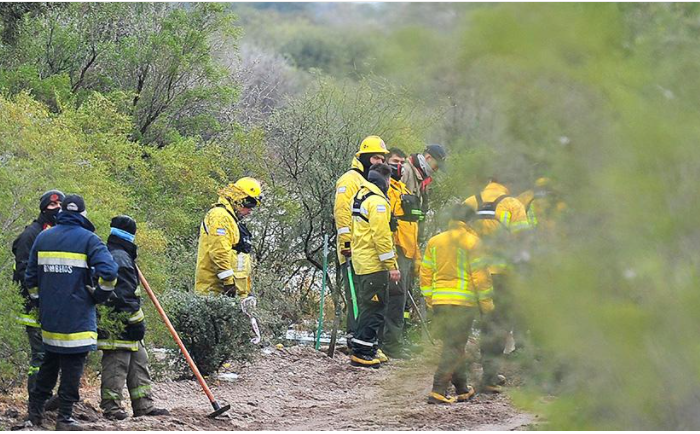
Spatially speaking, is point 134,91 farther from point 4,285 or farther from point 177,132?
point 4,285

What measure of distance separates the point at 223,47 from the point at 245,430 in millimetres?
10440

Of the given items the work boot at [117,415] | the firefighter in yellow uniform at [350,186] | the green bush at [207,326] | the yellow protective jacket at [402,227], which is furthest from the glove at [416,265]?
the work boot at [117,415]

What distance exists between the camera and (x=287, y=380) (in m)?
12.1

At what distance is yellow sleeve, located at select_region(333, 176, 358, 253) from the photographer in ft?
41.0

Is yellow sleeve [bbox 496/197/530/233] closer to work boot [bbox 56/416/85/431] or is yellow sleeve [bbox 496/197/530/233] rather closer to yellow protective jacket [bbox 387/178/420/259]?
work boot [bbox 56/416/85/431]

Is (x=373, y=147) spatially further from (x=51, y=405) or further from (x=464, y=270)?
(x=464, y=270)

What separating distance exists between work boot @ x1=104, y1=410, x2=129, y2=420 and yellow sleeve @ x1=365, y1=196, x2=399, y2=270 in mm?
3964

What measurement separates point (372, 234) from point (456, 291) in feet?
12.0

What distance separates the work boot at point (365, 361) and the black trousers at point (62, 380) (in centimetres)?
482

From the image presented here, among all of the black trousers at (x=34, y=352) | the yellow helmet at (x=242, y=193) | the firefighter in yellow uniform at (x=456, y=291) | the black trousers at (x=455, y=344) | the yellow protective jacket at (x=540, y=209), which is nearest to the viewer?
the yellow protective jacket at (x=540, y=209)

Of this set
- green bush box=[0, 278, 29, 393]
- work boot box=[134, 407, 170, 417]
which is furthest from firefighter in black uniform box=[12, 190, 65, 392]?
work boot box=[134, 407, 170, 417]

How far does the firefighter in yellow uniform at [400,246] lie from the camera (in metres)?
12.8

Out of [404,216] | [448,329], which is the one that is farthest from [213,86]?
[448,329]

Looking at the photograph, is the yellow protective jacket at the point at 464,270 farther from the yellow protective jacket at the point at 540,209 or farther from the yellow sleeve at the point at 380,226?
the yellow sleeve at the point at 380,226
